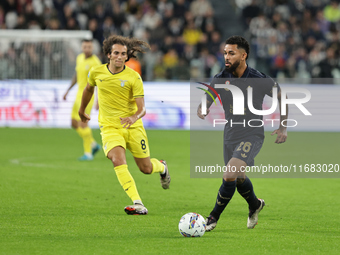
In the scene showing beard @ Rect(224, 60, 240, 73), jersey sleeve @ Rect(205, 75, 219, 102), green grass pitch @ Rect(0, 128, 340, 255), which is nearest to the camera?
green grass pitch @ Rect(0, 128, 340, 255)

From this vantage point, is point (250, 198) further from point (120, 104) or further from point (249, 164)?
point (120, 104)

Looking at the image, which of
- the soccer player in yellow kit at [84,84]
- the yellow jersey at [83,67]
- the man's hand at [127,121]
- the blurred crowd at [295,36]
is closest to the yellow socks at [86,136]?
the soccer player in yellow kit at [84,84]

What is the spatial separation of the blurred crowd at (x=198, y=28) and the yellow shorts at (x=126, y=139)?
1285 cm

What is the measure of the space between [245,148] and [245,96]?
0.56 m

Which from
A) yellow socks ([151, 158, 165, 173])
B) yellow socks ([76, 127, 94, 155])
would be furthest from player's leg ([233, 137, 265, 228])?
yellow socks ([76, 127, 94, 155])

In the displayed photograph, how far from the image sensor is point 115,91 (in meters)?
8.06

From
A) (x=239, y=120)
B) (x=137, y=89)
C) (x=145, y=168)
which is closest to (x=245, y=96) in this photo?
(x=239, y=120)

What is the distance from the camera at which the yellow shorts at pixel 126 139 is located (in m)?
7.95

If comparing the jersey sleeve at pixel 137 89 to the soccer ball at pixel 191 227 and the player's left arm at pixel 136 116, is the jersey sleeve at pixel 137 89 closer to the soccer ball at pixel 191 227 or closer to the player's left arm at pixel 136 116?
the player's left arm at pixel 136 116

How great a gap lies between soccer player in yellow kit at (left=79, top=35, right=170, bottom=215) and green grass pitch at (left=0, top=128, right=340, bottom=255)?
628 mm

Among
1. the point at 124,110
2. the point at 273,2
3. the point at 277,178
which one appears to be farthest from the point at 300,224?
the point at 273,2

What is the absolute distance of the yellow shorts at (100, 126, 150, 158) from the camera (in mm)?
7945

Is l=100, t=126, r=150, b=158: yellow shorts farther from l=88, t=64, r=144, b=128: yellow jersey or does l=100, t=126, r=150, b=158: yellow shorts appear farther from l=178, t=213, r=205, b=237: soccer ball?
l=178, t=213, r=205, b=237: soccer ball

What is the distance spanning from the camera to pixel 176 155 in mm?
14414
